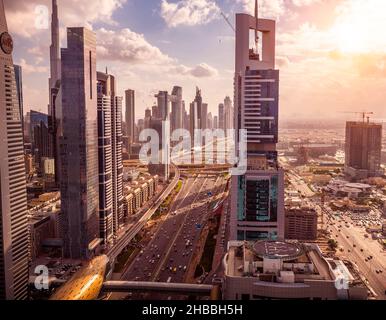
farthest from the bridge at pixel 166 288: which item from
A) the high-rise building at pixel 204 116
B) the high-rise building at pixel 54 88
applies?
the high-rise building at pixel 204 116

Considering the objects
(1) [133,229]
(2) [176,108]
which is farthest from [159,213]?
(2) [176,108]

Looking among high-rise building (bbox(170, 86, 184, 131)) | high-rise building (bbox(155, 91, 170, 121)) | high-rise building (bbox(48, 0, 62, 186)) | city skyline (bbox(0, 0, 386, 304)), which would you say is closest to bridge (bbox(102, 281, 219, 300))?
city skyline (bbox(0, 0, 386, 304))

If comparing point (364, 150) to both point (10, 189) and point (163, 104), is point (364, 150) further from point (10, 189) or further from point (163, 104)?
point (10, 189)

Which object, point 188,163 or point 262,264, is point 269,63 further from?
point 188,163

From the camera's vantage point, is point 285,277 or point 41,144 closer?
point 285,277

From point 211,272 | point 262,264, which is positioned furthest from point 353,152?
point 262,264

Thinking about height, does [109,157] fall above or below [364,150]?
above
